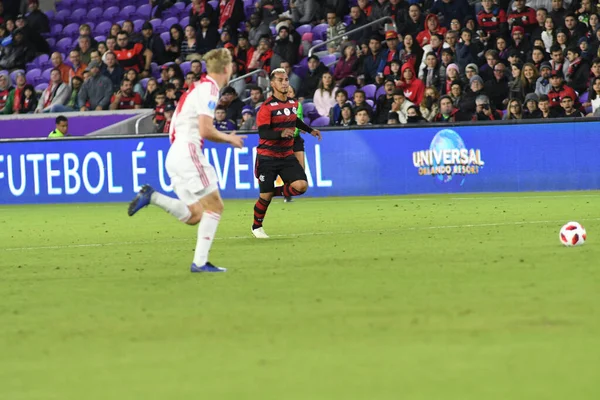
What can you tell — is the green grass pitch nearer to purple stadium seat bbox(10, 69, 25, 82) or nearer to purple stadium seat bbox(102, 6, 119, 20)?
purple stadium seat bbox(10, 69, 25, 82)

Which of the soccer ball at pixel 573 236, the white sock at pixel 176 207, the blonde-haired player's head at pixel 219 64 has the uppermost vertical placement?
the blonde-haired player's head at pixel 219 64

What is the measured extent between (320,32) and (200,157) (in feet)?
58.7

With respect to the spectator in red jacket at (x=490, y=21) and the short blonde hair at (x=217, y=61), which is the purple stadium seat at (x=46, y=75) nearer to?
the spectator in red jacket at (x=490, y=21)

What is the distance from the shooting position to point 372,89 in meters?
25.5

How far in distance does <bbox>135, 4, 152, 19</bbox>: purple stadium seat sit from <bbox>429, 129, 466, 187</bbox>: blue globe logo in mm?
12741

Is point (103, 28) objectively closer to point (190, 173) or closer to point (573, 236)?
point (190, 173)

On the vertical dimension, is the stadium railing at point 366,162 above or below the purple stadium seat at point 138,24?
below

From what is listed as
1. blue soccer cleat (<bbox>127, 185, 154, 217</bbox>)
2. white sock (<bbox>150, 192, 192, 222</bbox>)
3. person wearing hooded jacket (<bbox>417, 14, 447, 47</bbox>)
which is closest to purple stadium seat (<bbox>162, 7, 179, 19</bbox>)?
person wearing hooded jacket (<bbox>417, 14, 447, 47</bbox>)

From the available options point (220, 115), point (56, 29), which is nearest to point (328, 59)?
point (220, 115)

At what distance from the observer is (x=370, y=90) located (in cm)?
2555

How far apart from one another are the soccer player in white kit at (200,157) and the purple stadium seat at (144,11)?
2266cm

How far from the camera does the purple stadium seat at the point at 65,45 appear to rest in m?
33.5

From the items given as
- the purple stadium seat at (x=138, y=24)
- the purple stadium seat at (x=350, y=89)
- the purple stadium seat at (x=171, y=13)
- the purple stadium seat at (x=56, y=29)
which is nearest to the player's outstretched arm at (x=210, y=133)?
the purple stadium seat at (x=350, y=89)

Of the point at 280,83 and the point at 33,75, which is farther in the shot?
the point at 33,75
